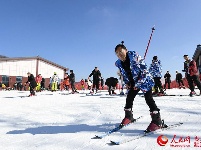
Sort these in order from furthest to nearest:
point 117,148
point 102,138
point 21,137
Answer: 1. point 21,137
2. point 102,138
3. point 117,148

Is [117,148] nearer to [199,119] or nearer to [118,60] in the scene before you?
[118,60]

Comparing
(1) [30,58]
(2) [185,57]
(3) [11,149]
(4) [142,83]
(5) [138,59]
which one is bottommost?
(3) [11,149]

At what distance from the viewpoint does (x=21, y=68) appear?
118ft

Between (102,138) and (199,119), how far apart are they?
2.22m

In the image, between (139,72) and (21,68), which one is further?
(21,68)

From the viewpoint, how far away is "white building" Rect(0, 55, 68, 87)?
111 ft

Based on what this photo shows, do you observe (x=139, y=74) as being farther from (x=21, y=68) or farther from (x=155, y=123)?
(x=21, y=68)

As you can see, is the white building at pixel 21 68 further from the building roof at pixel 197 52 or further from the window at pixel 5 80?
the building roof at pixel 197 52

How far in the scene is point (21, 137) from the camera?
364cm

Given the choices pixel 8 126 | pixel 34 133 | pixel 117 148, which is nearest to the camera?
pixel 117 148

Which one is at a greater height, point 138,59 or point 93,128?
point 138,59

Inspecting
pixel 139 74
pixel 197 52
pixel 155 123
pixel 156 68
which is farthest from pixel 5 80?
pixel 155 123

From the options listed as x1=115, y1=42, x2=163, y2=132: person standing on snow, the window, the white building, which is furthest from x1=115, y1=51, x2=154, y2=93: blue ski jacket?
the window

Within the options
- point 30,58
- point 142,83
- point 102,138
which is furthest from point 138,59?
point 30,58
